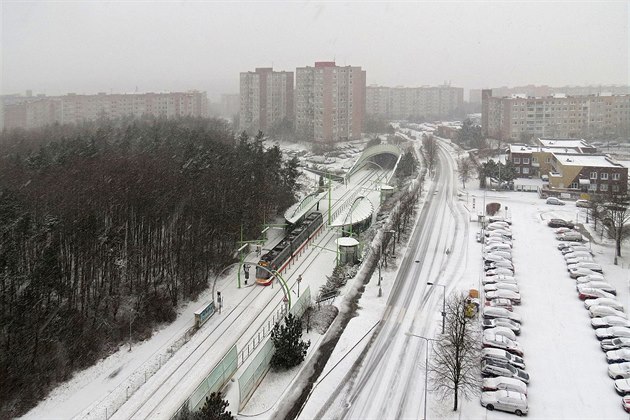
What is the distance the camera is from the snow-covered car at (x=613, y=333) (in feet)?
51.0

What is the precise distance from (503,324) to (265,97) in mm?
63136

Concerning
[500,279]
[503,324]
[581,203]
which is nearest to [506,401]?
[503,324]

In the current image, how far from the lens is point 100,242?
16.6 metres

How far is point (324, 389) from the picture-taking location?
13.2 meters

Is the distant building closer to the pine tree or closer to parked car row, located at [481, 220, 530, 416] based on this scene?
parked car row, located at [481, 220, 530, 416]

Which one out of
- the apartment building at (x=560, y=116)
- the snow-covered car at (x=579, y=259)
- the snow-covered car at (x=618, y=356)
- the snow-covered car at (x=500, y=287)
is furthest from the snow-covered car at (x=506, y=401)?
the apartment building at (x=560, y=116)

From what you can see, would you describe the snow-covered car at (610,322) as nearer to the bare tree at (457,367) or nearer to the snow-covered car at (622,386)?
the snow-covered car at (622,386)

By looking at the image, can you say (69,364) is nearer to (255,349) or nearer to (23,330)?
(23,330)

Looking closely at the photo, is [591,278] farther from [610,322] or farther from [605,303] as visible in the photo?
[610,322]

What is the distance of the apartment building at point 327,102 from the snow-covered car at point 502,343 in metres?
50.7

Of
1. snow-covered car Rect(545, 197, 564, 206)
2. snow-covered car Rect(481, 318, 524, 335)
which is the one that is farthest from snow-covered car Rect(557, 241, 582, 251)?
snow-covered car Rect(545, 197, 564, 206)

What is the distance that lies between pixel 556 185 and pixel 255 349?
29682mm

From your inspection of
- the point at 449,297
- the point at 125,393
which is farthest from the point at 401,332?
the point at 125,393

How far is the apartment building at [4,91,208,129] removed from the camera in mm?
62844
